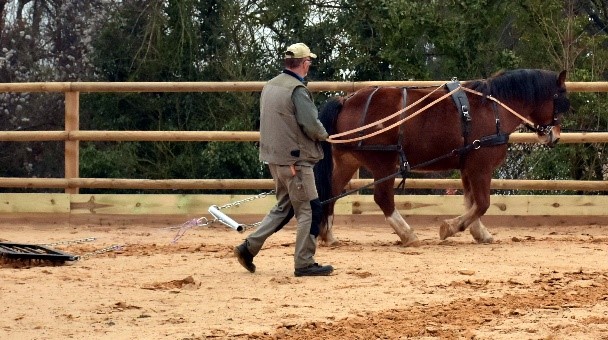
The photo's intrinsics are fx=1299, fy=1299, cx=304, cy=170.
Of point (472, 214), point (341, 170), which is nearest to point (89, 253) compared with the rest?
point (341, 170)

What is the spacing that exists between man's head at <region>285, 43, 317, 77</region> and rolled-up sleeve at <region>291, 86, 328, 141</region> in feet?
0.59


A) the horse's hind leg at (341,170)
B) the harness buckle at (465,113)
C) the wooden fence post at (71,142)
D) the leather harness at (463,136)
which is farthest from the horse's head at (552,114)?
the wooden fence post at (71,142)

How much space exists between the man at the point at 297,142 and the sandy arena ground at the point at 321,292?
354 mm

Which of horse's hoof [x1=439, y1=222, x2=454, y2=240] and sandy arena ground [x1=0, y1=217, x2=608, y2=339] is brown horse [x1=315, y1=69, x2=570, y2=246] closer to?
horse's hoof [x1=439, y1=222, x2=454, y2=240]

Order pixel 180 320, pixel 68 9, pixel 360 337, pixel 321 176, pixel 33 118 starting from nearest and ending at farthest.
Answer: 1. pixel 360 337
2. pixel 180 320
3. pixel 321 176
4. pixel 33 118
5. pixel 68 9

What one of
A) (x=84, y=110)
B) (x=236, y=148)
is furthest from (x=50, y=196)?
(x=84, y=110)

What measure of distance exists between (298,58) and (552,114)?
3.47 metres

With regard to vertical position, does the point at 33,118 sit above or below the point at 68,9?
below

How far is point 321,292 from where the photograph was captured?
29.2ft

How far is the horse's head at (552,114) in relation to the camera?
39.2 ft

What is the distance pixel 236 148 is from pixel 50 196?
3.20 m

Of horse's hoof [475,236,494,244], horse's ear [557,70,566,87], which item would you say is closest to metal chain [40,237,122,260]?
horse's hoof [475,236,494,244]

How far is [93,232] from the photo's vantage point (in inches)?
505

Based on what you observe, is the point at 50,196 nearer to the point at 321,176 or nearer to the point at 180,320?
the point at 321,176
